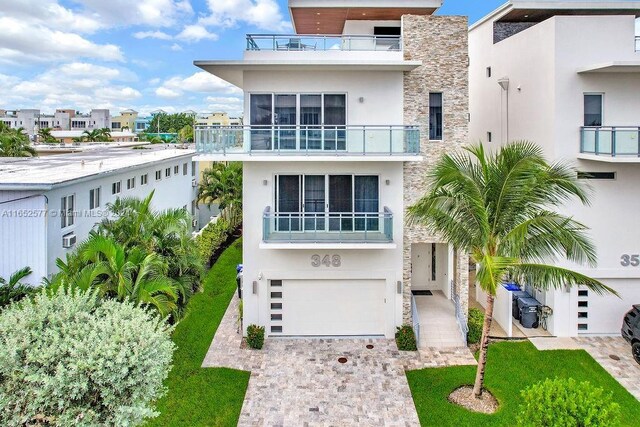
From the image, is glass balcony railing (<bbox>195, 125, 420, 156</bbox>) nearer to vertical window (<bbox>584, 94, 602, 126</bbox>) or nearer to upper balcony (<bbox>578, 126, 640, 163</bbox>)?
upper balcony (<bbox>578, 126, 640, 163</bbox>)

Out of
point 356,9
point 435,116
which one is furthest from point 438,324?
point 356,9

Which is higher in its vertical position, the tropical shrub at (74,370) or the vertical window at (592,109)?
the vertical window at (592,109)

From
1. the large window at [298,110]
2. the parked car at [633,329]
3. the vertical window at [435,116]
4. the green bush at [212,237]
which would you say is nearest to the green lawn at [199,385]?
the green bush at [212,237]

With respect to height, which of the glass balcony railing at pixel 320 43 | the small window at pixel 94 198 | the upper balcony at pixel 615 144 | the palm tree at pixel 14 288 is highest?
the glass balcony railing at pixel 320 43

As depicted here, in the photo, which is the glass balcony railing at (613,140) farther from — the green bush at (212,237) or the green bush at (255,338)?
the green bush at (212,237)

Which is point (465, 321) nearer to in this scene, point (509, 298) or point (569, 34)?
point (509, 298)

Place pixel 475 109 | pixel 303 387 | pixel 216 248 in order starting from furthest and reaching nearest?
pixel 216 248, pixel 475 109, pixel 303 387

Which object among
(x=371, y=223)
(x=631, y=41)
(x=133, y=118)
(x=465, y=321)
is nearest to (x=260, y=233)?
(x=371, y=223)
